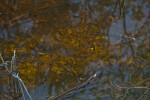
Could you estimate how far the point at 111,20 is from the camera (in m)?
2.62

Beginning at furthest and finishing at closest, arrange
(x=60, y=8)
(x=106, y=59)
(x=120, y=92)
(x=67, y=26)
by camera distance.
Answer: (x=60, y=8), (x=67, y=26), (x=106, y=59), (x=120, y=92)

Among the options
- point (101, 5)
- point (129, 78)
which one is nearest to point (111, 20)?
point (101, 5)

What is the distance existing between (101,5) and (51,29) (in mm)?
886

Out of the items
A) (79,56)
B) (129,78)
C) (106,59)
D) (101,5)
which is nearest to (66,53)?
(79,56)

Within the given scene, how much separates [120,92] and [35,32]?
124cm

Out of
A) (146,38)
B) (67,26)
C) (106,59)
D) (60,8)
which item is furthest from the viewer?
(60,8)

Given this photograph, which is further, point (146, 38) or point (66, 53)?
point (146, 38)

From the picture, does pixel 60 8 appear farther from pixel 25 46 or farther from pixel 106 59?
pixel 106 59

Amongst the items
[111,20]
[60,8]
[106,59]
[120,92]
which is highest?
[60,8]

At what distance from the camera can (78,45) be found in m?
2.24

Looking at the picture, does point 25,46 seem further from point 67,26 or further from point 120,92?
point 120,92

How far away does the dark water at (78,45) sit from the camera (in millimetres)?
1835

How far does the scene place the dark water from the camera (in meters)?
1.83

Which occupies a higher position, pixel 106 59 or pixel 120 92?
pixel 106 59
